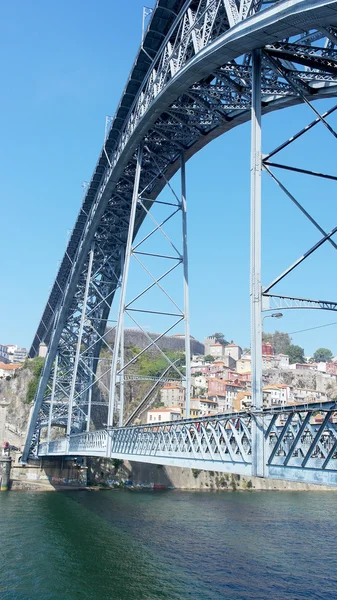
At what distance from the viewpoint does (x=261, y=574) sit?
18.6 metres

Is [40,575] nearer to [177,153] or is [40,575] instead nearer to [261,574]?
[261,574]

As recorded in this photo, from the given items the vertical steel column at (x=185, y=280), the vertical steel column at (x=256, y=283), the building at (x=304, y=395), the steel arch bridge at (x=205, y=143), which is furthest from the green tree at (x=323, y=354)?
the vertical steel column at (x=256, y=283)

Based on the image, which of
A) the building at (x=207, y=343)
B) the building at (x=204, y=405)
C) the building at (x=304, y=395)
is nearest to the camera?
the building at (x=204, y=405)

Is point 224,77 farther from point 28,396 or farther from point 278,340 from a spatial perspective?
point 278,340

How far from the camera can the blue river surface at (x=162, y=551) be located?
17.0 metres

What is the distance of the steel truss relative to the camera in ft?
28.3

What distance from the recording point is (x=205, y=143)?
22203mm

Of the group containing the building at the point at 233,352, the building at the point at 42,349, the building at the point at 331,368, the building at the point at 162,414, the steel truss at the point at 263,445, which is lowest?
the steel truss at the point at 263,445

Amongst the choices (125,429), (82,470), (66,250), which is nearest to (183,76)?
(125,429)

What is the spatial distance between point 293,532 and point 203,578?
10.2 meters

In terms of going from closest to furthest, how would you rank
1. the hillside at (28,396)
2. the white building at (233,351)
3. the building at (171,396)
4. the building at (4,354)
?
the hillside at (28,396) < the building at (171,396) < the white building at (233,351) < the building at (4,354)

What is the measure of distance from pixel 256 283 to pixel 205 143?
12.8m

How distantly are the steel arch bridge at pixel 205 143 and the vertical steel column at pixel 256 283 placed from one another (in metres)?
0.02

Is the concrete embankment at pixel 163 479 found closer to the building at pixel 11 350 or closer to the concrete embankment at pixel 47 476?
the concrete embankment at pixel 47 476
